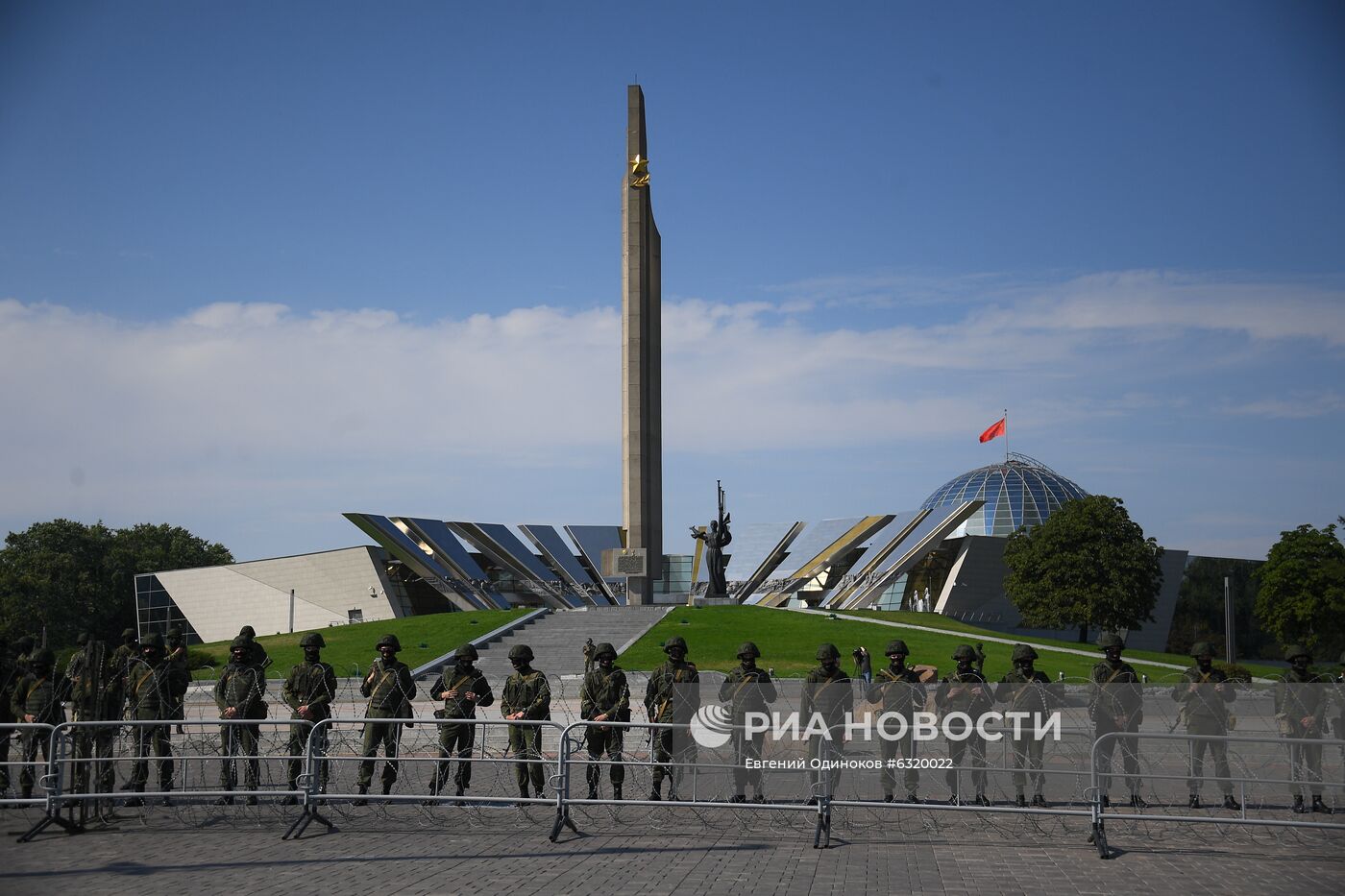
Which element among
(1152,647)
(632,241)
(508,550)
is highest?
(632,241)

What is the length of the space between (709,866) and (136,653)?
729 cm

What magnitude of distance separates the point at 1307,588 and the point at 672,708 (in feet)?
130

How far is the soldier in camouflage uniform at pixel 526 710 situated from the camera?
34.1 ft

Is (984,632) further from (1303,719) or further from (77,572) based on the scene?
(77,572)

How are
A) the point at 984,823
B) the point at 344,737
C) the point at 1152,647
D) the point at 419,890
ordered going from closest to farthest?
the point at 419,890 → the point at 984,823 → the point at 344,737 → the point at 1152,647

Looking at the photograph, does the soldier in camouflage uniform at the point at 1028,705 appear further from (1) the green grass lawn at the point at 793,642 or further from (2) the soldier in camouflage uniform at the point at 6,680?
(1) the green grass lawn at the point at 793,642

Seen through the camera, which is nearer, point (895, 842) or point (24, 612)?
point (895, 842)

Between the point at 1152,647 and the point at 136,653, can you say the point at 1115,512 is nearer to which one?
the point at 1152,647

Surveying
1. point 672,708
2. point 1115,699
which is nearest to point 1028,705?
point 1115,699

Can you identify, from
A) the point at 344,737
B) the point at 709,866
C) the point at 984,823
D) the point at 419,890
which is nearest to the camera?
the point at 419,890

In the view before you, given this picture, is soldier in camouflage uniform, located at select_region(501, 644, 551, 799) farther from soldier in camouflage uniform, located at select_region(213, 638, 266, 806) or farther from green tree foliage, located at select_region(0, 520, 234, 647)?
green tree foliage, located at select_region(0, 520, 234, 647)

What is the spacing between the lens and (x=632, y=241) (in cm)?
4828

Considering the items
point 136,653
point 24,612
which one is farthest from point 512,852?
point 24,612

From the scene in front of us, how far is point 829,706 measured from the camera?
10062mm
